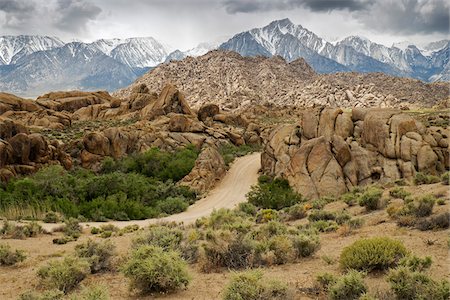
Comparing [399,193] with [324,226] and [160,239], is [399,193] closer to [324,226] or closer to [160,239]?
[324,226]

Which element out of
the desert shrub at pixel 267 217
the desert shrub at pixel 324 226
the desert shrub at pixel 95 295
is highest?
the desert shrub at pixel 95 295

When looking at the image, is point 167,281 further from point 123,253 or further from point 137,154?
point 137,154

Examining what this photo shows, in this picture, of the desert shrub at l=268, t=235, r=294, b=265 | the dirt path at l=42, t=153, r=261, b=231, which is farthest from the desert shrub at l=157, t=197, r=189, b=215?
the desert shrub at l=268, t=235, r=294, b=265

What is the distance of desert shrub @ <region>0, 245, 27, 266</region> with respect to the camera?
12633mm

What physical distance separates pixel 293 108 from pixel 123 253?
104 metres

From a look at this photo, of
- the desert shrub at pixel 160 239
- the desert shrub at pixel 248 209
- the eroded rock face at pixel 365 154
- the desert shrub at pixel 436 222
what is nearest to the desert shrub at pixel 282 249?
the desert shrub at pixel 160 239

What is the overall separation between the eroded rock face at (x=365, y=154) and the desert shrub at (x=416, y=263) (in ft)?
56.0

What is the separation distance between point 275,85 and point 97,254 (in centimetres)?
15246

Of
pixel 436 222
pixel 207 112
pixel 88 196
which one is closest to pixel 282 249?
pixel 436 222

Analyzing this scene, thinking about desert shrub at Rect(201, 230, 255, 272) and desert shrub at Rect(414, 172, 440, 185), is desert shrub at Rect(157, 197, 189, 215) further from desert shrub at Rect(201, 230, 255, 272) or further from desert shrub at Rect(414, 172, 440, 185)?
desert shrub at Rect(201, 230, 255, 272)

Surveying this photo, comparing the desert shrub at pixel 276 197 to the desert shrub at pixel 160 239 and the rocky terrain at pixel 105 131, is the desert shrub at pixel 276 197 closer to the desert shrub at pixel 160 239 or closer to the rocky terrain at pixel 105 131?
the rocky terrain at pixel 105 131

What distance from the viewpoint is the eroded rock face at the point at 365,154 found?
26.9 m

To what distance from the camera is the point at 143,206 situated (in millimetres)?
27703

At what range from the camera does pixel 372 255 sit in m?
10.1
